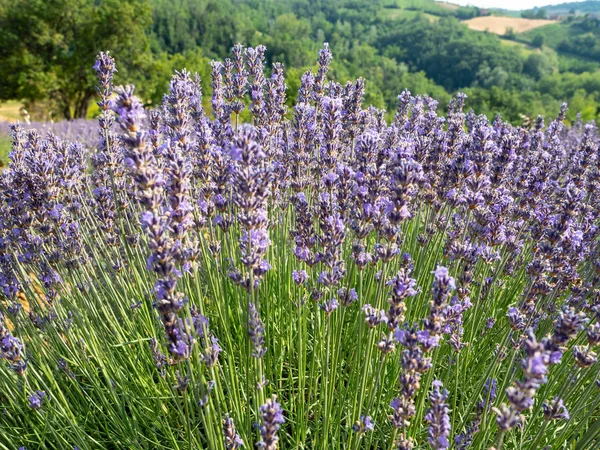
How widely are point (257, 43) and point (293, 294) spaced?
3102 inches

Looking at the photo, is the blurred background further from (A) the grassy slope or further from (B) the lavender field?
(B) the lavender field

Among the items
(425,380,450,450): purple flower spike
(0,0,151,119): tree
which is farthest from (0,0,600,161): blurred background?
(425,380,450,450): purple flower spike

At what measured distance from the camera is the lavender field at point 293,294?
5.85 ft

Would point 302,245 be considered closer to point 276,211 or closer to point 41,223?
point 276,211

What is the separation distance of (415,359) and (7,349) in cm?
220

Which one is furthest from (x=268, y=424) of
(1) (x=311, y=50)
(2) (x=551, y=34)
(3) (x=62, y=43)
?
(2) (x=551, y=34)

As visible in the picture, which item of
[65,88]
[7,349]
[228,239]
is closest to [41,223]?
[7,349]

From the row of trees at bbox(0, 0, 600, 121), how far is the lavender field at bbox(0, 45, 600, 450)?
31.5 ft

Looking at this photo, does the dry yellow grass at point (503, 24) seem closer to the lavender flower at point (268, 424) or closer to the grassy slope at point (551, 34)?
the grassy slope at point (551, 34)

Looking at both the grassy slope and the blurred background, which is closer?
the blurred background

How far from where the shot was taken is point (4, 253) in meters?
2.96

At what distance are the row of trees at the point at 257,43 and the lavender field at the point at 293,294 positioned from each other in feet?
31.5

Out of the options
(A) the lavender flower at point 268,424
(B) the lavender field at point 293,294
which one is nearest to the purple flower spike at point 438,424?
(B) the lavender field at point 293,294

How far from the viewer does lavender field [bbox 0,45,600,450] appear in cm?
178
